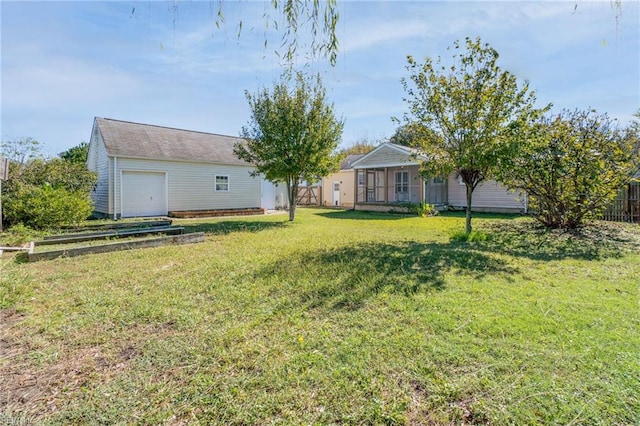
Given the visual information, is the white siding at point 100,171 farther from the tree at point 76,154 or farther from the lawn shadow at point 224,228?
the tree at point 76,154

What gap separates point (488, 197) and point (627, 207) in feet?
22.6

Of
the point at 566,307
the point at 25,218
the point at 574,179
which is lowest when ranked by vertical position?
the point at 566,307

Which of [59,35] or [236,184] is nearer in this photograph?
[59,35]

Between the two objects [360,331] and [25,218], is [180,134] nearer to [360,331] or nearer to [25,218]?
[25,218]

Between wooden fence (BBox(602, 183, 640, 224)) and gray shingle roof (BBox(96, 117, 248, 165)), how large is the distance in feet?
58.3

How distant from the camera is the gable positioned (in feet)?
63.4

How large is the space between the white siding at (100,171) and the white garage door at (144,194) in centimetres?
76

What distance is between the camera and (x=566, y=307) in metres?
3.73

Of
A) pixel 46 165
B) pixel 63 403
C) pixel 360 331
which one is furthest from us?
pixel 46 165

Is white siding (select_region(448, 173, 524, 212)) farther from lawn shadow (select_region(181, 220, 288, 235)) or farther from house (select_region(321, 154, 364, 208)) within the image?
lawn shadow (select_region(181, 220, 288, 235))

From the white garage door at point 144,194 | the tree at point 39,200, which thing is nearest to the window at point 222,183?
the white garage door at point 144,194

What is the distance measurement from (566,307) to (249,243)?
6.64 m

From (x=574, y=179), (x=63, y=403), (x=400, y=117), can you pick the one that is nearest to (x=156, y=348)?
(x=63, y=403)

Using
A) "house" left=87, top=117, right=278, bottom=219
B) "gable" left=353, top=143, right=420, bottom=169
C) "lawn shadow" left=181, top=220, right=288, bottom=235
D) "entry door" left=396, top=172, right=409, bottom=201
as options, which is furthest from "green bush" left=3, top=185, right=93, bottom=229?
"entry door" left=396, top=172, right=409, bottom=201
